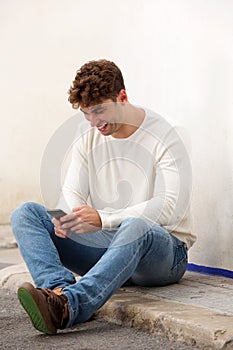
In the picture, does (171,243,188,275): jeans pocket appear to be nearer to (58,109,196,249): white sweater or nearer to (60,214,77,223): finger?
(58,109,196,249): white sweater

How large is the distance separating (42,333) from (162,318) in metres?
0.37

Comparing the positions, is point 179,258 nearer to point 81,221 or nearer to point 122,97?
point 81,221

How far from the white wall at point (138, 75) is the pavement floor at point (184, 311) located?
0.30 metres

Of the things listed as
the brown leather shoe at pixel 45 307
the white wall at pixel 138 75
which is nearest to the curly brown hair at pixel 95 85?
the white wall at pixel 138 75

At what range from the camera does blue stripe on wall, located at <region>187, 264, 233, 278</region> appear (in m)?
2.80

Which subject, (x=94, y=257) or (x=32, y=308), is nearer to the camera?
(x=32, y=308)

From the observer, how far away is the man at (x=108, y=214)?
2168mm

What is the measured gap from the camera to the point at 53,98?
430 centimetres

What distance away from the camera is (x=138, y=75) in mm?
3264

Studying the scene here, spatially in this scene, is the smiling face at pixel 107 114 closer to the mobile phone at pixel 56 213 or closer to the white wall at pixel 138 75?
the mobile phone at pixel 56 213

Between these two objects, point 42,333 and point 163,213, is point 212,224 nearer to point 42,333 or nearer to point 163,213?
point 163,213

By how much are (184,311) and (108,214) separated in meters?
0.43

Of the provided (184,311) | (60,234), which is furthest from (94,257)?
(184,311)

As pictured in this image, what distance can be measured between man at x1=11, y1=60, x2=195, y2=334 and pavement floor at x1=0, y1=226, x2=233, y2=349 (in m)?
0.08
